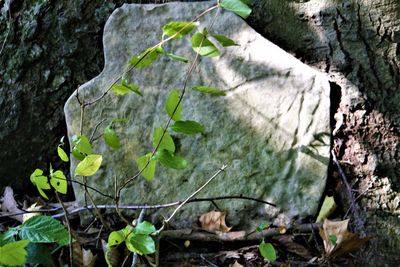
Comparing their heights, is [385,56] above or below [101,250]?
above

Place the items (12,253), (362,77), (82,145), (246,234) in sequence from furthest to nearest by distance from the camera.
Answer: (362,77) → (246,234) → (82,145) → (12,253)

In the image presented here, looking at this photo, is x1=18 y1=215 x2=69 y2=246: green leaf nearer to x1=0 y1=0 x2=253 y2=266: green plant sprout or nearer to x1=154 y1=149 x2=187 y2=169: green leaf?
x1=0 y1=0 x2=253 y2=266: green plant sprout

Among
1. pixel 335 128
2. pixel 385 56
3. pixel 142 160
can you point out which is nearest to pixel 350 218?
pixel 335 128

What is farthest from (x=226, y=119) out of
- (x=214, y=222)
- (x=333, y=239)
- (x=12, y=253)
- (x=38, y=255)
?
(x=12, y=253)

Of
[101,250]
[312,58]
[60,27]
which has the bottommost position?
[101,250]

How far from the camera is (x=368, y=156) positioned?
6.51 ft

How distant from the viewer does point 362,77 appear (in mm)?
2059

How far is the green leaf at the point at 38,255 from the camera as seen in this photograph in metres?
1.75

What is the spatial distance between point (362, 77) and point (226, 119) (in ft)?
1.91

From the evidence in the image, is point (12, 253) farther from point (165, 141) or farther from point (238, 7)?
point (238, 7)

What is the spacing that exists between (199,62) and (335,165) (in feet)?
2.32

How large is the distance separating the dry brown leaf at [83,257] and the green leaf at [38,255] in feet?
0.34

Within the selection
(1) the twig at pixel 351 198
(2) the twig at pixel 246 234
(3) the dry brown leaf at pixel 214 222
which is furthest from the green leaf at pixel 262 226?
(1) the twig at pixel 351 198

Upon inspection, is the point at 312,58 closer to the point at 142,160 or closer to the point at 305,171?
the point at 305,171
